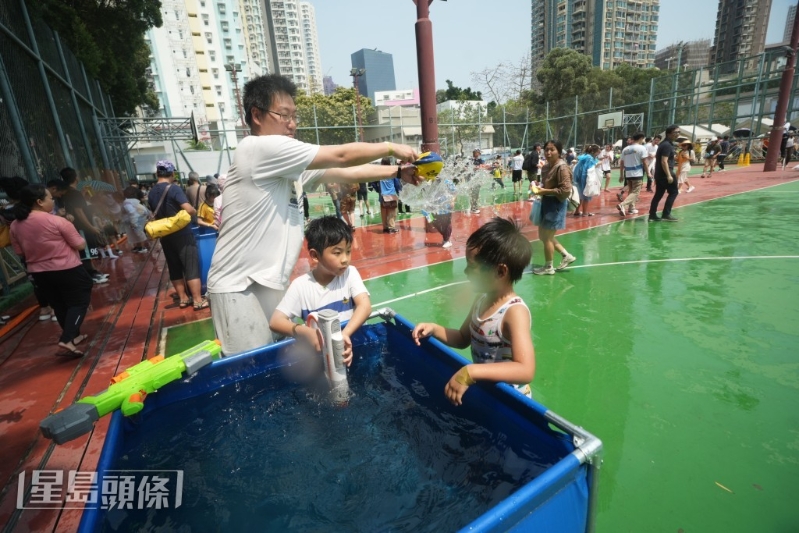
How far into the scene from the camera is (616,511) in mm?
1913

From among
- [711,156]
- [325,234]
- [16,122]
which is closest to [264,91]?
[325,234]

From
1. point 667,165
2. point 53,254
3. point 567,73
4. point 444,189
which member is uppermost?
point 567,73

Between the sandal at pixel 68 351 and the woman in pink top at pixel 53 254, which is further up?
the woman in pink top at pixel 53 254

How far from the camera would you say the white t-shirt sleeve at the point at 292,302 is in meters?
2.17

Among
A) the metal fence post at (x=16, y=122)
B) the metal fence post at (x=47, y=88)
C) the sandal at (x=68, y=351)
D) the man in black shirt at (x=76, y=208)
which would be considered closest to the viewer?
the sandal at (x=68, y=351)

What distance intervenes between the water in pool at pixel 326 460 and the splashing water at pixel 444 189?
398 cm

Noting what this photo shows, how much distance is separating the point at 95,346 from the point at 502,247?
15.7 ft

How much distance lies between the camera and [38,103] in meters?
8.22

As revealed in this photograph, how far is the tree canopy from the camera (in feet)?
36.6

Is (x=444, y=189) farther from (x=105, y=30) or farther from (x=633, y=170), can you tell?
(x=105, y=30)

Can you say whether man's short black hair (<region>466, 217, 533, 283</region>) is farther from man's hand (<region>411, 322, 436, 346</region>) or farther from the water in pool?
the water in pool

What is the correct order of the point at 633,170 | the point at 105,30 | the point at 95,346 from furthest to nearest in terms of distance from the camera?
the point at 105,30 < the point at 633,170 < the point at 95,346

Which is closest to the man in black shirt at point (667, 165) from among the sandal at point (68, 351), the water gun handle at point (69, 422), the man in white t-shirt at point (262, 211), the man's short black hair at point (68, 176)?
the man in white t-shirt at point (262, 211)

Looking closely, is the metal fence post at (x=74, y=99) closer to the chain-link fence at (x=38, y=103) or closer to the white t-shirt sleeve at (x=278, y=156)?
the chain-link fence at (x=38, y=103)
